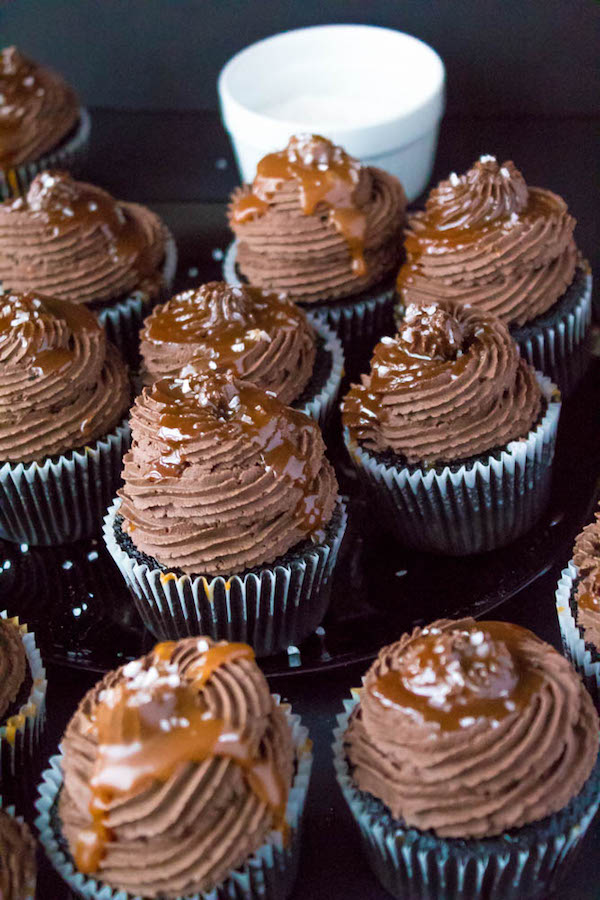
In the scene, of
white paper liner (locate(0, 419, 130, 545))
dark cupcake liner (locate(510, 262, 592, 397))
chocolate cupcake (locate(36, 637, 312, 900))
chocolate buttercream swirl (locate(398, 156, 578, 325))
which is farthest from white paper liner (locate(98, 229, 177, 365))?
chocolate cupcake (locate(36, 637, 312, 900))

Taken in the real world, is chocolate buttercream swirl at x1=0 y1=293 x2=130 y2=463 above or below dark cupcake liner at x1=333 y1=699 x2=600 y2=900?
above

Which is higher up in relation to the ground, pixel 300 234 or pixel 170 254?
pixel 300 234

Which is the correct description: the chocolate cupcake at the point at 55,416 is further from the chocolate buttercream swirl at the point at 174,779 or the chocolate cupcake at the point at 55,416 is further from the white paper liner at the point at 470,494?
the chocolate buttercream swirl at the point at 174,779

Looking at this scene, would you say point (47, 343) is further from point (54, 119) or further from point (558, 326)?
point (54, 119)

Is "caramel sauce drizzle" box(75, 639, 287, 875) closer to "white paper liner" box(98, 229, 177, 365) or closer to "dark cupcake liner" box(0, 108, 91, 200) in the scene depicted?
"white paper liner" box(98, 229, 177, 365)

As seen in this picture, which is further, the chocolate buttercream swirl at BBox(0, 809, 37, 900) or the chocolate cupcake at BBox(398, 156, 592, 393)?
the chocolate cupcake at BBox(398, 156, 592, 393)

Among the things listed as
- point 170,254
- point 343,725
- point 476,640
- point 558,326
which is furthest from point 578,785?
point 170,254

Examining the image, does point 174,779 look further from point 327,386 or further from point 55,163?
point 55,163
